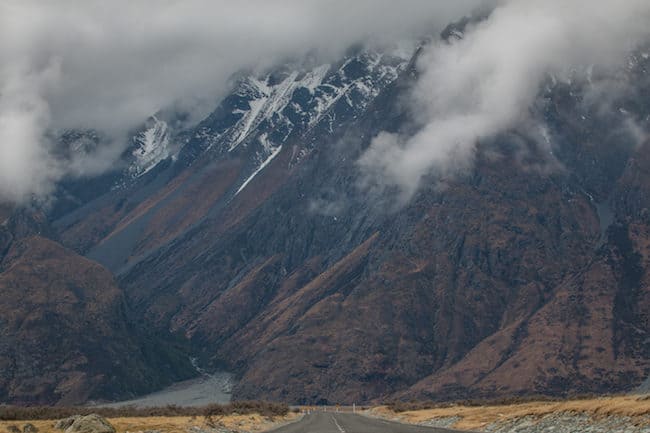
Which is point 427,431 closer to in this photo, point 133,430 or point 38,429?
point 133,430

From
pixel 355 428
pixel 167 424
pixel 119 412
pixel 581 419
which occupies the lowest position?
pixel 581 419

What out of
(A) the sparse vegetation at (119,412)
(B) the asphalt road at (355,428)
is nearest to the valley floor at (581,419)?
(B) the asphalt road at (355,428)

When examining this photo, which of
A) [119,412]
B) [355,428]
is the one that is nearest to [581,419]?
[355,428]

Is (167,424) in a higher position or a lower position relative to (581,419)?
higher

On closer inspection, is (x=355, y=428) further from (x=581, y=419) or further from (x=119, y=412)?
(x=119, y=412)

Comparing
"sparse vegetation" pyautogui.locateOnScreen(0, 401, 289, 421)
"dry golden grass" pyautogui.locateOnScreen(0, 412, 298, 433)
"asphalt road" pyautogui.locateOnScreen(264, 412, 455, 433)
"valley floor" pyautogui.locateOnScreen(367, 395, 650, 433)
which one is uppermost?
"sparse vegetation" pyautogui.locateOnScreen(0, 401, 289, 421)

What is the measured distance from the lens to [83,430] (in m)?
92.6

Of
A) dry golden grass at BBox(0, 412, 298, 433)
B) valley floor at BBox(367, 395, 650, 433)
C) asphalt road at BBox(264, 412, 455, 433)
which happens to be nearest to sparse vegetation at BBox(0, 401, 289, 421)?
dry golden grass at BBox(0, 412, 298, 433)

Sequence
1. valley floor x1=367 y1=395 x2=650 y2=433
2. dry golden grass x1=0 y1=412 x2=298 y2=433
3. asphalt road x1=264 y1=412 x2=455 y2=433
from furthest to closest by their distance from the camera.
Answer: asphalt road x1=264 y1=412 x2=455 y2=433
dry golden grass x1=0 y1=412 x2=298 y2=433
valley floor x1=367 y1=395 x2=650 y2=433

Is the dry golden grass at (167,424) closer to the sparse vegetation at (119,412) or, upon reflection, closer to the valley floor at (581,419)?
the sparse vegetation at (119,412)

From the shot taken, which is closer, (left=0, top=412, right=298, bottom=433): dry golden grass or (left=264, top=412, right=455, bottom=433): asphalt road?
(left=0, top=412, right=298, bottom=433): dry golden grass

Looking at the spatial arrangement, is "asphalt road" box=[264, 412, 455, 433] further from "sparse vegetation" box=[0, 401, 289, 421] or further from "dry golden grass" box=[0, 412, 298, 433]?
"sparse vegetation" box=[0, 401, 289, 421]

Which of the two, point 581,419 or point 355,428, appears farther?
point 355,428

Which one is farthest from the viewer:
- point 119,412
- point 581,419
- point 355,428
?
point 119,412
